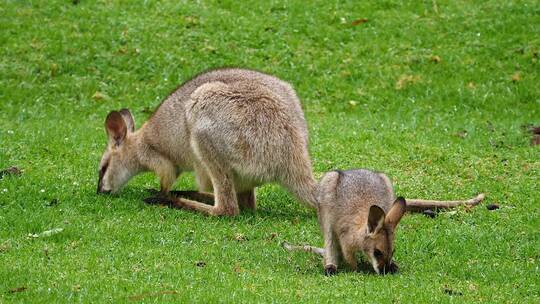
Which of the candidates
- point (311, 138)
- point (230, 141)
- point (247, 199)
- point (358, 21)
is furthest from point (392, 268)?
point (358, 21)

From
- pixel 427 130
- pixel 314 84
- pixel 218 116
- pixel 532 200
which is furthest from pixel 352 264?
pixel 314 84

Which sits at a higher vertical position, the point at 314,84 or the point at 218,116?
the point at 218,116

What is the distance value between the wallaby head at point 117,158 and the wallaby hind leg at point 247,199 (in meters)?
1.32

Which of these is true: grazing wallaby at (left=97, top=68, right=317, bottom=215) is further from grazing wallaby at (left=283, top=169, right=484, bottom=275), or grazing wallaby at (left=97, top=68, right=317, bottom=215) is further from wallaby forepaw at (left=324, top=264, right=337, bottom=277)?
wallaby forepaw at (left=324, top=264, right=337, bottom=277)

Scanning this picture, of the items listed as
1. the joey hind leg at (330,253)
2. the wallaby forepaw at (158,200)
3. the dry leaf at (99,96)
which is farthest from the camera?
the dry leaf at (99,96)

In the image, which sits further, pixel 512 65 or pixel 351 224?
pixel 512 65

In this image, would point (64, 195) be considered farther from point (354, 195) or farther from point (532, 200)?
point (532, 200)

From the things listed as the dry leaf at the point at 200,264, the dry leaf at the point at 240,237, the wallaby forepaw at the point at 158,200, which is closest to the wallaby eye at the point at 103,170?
the wallaby forepaw at the point at 158,200

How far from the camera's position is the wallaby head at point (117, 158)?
10430mm

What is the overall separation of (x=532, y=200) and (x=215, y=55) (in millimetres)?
7300

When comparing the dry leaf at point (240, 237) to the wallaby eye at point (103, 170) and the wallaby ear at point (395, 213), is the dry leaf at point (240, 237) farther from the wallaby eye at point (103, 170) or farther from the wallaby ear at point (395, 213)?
the wallaby eye at point (103, 170)

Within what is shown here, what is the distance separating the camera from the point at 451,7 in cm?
1741

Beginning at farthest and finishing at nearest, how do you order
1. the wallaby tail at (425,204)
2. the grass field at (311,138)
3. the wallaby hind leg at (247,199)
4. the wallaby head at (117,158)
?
the wallaby head at (117,158) < the wallaby hind leg at (247,199) < the wallaby tail at (425,204) < the grass field at (311,138)

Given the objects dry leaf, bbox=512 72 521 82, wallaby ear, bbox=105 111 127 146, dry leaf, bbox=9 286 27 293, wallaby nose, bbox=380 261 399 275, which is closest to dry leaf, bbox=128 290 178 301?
dry leaf, bbox=9 286 27 293
